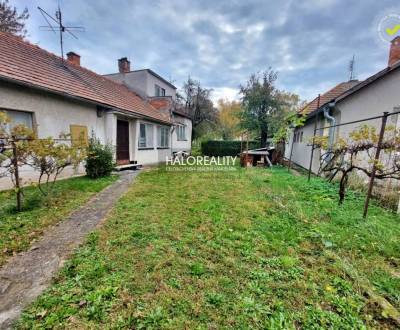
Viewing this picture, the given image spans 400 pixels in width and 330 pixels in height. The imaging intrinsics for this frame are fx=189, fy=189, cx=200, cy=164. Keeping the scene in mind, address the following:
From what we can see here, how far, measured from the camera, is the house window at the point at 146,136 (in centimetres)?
1135

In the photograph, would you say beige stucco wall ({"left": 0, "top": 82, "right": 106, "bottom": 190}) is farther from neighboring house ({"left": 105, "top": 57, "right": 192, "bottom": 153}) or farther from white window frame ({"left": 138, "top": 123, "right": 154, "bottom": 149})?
neighboring house ({"left": 105, "top": 57, "right": 192, "bottom": 153})

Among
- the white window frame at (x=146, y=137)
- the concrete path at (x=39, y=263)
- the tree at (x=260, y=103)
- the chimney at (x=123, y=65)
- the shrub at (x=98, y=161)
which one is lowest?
the concrete path at (x=39, y=263)

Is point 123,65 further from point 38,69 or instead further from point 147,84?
point 38,69

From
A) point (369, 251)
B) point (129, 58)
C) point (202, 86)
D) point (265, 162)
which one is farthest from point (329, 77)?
point (369, 251)

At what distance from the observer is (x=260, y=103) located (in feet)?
51.3

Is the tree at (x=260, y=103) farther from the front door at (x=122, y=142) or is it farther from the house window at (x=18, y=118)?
the house window at (x=18, y=118)

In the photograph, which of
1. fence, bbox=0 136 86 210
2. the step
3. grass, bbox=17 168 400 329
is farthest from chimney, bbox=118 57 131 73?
grass, bbox=17 168 400 329

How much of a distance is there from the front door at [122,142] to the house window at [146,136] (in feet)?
3.17

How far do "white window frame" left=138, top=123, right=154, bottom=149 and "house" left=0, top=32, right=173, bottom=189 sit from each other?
0.12 meters

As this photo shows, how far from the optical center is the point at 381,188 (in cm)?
466

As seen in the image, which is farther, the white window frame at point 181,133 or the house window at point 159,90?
the white window frame at point 181,133

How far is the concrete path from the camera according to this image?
1812mm

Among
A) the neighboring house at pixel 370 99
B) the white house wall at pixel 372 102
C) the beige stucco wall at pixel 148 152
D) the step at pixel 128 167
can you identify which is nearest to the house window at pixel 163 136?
the beige stucco wall at pixel 148 152

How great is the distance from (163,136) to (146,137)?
249cm
